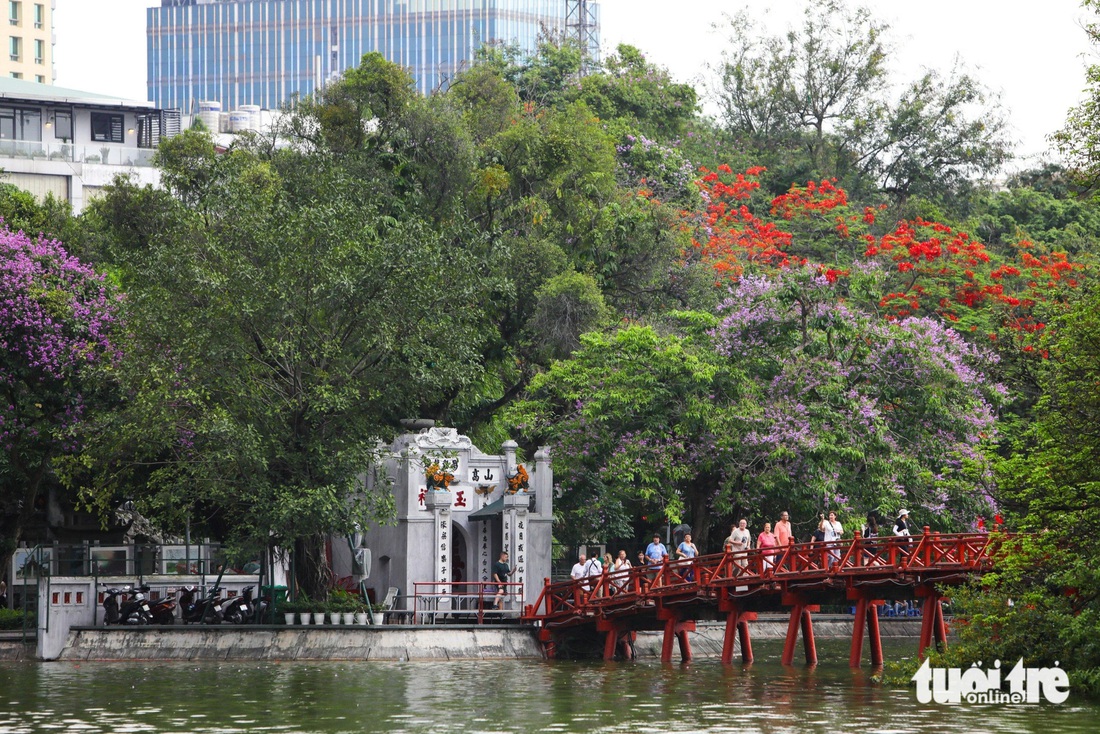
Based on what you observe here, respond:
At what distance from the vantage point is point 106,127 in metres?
77.9

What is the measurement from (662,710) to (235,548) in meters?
Result: 13.4

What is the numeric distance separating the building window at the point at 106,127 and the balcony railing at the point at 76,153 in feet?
6.72

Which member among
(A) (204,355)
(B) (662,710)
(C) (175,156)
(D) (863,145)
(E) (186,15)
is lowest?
(B) (662,710)

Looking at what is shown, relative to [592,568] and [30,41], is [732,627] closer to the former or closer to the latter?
[592,568]

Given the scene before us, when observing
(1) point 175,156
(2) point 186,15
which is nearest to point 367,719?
(1) point 175,156

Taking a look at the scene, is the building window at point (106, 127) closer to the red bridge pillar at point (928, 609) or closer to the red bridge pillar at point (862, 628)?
the red bridge pillar at point (862, 628)

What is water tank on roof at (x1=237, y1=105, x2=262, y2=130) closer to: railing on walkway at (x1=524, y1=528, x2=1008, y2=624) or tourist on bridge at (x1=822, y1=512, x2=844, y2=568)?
railing on walkway at (x1=524, y1=528, x2=1008, y2=624)

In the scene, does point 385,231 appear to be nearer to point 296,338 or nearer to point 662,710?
point 296,338

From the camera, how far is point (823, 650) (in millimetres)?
42562

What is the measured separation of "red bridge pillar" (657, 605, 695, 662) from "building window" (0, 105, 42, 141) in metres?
46.1

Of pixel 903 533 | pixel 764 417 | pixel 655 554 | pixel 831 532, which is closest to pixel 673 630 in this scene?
pixel 655 554

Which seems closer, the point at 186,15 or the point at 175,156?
the point at 175,156

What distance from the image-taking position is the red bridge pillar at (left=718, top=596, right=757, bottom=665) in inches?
1439

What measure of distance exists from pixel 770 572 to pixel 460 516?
872 centimetres
